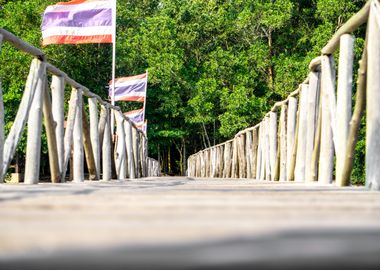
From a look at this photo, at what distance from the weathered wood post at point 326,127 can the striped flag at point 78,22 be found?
766 cm

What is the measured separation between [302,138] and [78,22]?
268 inches

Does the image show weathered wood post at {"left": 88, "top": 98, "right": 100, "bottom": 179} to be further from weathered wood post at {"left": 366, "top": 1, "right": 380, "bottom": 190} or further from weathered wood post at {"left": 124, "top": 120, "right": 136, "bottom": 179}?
weathered wood post at {"left": 366, "top": 1, "right": 380, "bottom": 190}

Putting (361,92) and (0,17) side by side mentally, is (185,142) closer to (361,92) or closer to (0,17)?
(0,17)

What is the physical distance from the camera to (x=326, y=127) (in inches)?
199

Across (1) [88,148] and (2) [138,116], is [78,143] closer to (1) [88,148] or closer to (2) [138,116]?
(1) [88,148]

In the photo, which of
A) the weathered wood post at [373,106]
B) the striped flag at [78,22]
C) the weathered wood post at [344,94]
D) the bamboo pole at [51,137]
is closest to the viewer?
the weathered wood post at [373,106]

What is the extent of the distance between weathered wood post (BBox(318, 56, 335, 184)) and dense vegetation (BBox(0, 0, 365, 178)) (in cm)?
2030

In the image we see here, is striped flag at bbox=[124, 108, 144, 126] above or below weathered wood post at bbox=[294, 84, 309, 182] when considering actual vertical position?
above

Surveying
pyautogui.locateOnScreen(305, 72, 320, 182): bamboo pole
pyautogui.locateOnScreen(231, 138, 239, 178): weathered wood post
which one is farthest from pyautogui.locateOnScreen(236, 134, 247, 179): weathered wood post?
pyautogui.locateOnScreen(305, 72, 320, 182): bamboo pole

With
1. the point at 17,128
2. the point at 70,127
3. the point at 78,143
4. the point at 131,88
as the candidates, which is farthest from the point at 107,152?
the point at 131,88

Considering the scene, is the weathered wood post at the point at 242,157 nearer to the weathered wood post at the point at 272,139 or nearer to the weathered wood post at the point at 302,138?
the weathered wood post at the point at 272,139

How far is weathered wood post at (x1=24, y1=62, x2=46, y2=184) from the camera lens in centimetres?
501

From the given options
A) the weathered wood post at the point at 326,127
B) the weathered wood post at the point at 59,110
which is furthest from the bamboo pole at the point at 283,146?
the weathered wood post at the point at 59,110

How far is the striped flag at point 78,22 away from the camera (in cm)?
1214
